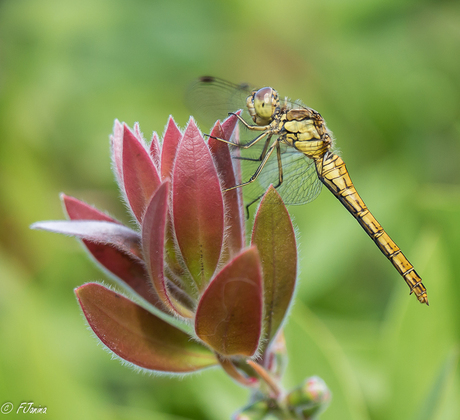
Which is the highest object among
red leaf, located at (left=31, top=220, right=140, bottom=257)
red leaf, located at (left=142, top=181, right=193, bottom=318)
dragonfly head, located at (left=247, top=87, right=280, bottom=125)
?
dragonfly head, located at (left=247, top=87, right=280, bottom=125)

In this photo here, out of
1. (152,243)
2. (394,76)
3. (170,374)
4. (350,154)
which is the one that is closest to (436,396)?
(170,374)

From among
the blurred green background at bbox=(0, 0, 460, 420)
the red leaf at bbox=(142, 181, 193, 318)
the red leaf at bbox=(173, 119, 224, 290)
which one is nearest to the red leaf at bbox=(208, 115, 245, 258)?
the red leaf at bbox=(173, 119, 224, 290)

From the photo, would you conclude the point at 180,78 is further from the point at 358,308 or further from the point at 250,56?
the point at 358,308

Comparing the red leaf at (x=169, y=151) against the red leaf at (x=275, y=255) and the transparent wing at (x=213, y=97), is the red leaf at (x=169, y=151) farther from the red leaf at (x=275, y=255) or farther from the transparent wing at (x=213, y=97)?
the transparent wing at (x=213, y=97)

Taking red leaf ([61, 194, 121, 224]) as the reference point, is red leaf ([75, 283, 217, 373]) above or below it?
below

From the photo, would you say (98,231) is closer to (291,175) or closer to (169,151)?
(169,151)

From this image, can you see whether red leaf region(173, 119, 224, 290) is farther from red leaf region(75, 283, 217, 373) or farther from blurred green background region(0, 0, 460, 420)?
blurred green background region(0, 0, 460, 420)
